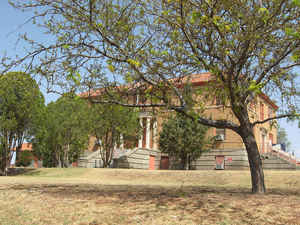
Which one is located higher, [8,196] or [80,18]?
[80,18]

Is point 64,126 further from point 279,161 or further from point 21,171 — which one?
point 279,161

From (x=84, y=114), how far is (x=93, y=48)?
25.6 metres

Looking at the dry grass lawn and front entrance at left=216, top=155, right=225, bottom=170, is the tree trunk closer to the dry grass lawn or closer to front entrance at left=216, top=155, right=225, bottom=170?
the dry grass lawn

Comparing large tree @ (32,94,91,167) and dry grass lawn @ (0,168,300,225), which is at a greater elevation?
large tree @ (32,94,91,167)

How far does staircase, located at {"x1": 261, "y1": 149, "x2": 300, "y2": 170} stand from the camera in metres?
31.5

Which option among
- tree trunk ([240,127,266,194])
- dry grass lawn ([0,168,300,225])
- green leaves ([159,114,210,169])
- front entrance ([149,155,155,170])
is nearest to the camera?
dry grass lawn ([0,168,300,225])

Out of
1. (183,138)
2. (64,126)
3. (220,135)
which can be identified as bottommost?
(183,138)

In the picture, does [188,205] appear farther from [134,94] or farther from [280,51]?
[280,51]

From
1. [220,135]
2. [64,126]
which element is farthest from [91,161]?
[220,135]

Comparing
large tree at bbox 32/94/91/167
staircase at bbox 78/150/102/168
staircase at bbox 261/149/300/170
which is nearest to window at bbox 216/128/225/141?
staircase at bbox 261/149/300/170

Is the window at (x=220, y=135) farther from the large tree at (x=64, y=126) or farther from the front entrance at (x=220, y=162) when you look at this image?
the large tree at (x=64, y=126)

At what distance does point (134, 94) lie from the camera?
37.7ft

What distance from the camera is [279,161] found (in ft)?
107

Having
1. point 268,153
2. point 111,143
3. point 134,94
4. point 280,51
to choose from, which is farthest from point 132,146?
point 280,51
